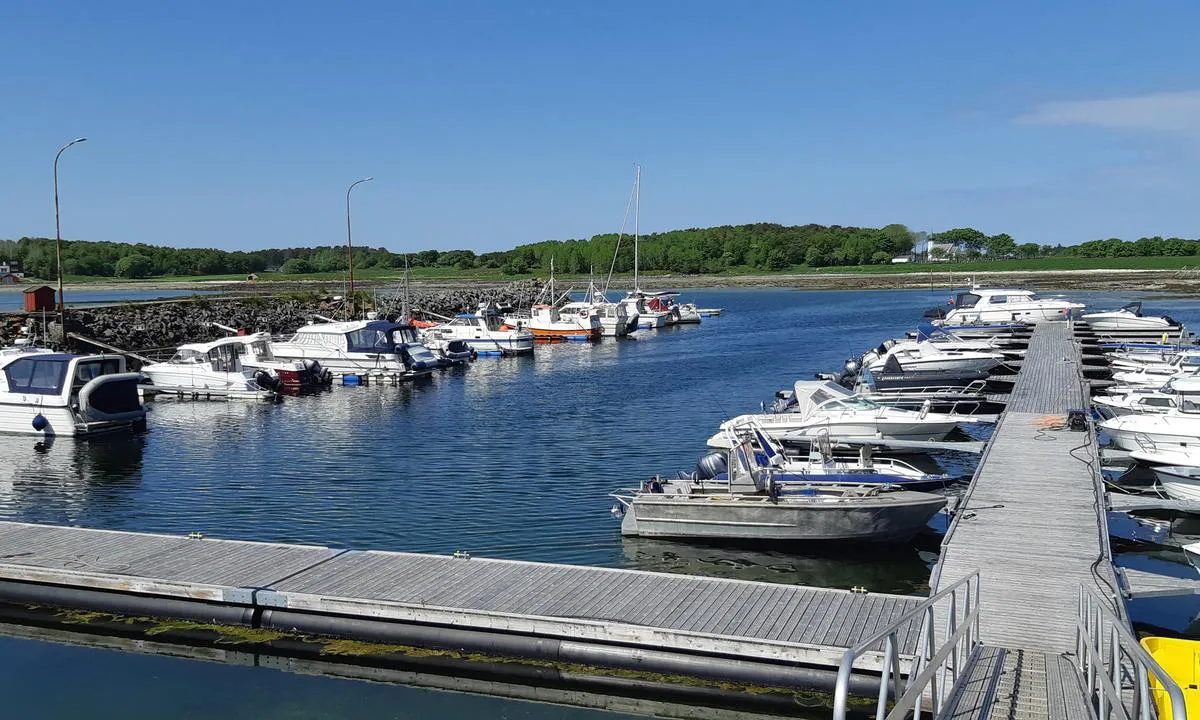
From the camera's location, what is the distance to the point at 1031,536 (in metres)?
15.5

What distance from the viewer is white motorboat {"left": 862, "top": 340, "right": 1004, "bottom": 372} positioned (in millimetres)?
37000

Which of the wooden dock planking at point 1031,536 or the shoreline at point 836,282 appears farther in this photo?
the shoreline at point 836,282

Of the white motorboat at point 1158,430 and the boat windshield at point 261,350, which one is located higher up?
the boat windshield at point 261,350

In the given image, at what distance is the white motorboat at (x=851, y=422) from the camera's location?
89.5 feet

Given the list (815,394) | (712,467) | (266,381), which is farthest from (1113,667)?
(266,381)

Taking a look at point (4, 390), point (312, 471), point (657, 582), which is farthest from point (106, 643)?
point (4, 390)

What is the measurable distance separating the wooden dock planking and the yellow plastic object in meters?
1.28

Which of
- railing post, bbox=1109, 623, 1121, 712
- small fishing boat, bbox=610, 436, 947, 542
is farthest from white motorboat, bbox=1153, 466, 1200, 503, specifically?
railing post, bbox=1109, 623, 1121, 712

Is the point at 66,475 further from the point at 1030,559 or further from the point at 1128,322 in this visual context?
the point at 1128,322

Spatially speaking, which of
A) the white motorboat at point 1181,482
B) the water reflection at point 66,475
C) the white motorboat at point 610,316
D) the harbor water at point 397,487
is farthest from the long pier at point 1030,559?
the white motorboat at point 610,316

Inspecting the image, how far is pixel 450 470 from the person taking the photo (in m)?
27.4

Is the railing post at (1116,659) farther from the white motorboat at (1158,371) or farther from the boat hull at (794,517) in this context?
the white motorboat at (1158,371)

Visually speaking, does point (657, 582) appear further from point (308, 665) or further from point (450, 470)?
point (450, 470)

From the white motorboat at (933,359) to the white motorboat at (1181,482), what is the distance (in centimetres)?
1558
